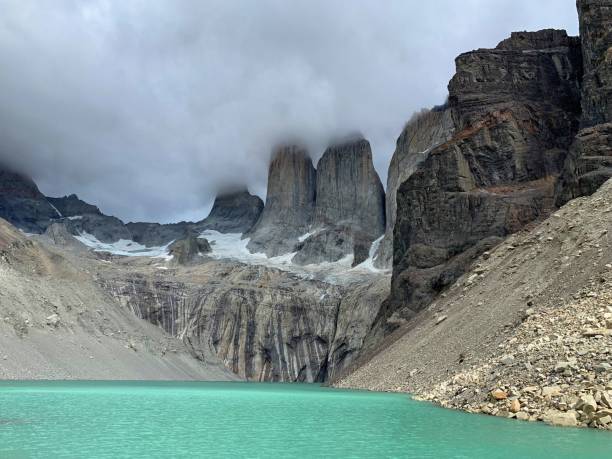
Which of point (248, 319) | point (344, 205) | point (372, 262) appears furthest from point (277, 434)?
point (344, 205)

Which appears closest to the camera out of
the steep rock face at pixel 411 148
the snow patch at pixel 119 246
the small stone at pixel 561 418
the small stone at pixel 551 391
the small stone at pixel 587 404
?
the small stone at pixel 587 404

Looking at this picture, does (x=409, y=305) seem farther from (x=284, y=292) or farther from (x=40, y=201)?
(x=40, y=201)

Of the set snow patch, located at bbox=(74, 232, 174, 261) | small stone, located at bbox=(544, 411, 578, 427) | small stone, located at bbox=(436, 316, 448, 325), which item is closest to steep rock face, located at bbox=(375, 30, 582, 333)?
small stone, located at bbox=(436, 316, 448, 325)

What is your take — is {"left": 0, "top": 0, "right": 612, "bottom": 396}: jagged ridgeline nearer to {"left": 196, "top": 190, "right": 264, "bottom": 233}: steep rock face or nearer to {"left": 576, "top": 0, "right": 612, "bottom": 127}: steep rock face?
{"left": 576, "top": 0, "right": 612, "bottom": 127}: steep rock face

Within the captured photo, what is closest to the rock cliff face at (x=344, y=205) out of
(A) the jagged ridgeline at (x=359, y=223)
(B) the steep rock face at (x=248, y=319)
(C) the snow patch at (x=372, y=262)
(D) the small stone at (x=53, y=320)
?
(A) the jagged ridgeline at (x=359, y=223)

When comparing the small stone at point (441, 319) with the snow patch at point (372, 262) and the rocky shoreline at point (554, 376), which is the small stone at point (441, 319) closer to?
the rocky shoreline at point (554, 376)
